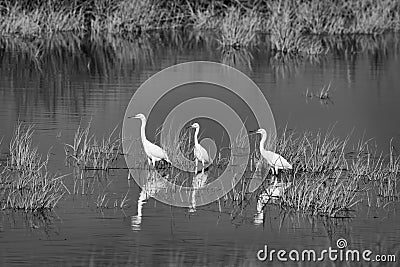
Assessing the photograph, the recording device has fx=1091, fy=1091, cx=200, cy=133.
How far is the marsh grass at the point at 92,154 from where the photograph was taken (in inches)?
515

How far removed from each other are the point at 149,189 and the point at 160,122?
14.8 feet

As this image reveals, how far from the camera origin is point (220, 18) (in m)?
32.3

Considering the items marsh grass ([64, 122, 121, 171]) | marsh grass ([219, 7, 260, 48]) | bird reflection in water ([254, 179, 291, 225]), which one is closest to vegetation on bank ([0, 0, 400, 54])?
marsh grass ([219, 7, 260, 48])

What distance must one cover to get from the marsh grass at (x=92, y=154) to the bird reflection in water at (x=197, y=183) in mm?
1062

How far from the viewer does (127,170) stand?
42.8 ft

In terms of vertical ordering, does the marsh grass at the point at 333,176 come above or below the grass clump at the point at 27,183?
A: below

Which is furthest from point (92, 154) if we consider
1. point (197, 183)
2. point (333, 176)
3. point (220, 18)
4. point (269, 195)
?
point (220, 18)

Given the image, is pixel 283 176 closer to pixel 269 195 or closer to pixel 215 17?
pixel 269 195

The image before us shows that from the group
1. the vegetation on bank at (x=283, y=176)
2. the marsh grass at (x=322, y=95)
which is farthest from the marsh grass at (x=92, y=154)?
the marsh grass at (x=322, y=95)

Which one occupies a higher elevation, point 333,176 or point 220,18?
point 333,176

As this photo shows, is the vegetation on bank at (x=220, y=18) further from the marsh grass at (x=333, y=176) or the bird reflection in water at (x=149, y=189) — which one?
the bird reflection in water at (x=149, y=189)

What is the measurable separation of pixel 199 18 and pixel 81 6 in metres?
3.67

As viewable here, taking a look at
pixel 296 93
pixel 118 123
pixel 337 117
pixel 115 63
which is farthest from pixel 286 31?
pixel 118 123

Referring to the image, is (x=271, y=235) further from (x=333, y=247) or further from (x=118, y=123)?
(x=118, y=123)
